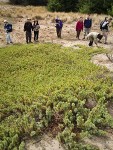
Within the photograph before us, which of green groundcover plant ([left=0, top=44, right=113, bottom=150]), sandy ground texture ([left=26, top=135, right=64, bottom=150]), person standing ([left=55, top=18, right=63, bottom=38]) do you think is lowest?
sandy ground texture ([left=26, top=135, right=64, bottom=150])

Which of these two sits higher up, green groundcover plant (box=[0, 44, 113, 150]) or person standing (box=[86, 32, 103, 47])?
person standing (box=[86, 32, 103, 47])

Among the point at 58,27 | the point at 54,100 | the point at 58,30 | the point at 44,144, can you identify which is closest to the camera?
the point at 44,144

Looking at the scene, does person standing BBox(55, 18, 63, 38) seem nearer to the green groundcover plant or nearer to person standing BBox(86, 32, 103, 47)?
person standing BBox(86, 32, 103, 47)

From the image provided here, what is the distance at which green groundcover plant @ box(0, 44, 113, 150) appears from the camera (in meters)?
9.90

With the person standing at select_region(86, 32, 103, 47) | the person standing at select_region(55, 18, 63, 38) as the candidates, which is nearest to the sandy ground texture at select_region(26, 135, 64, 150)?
the person standing at select_region(86, 32, 103, 47)

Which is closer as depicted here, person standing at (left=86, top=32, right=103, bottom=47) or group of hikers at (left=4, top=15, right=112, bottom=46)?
person standing at (left=86, top=32, right=103, bottom=47)

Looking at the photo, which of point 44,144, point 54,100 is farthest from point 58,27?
point 44,144

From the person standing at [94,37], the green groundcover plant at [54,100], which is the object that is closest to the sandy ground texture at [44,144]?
the green groundcover plant at [54,100]

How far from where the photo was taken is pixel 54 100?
11.4 metres

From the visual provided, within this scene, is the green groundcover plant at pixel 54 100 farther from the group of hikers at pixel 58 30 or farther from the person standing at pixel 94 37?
the group of hikers at pixel 58 30

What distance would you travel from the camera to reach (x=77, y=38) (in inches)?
914

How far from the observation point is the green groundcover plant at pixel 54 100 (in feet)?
32.5

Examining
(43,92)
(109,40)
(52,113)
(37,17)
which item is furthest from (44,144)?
(37,17)

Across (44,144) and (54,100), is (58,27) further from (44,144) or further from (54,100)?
(44,144)
